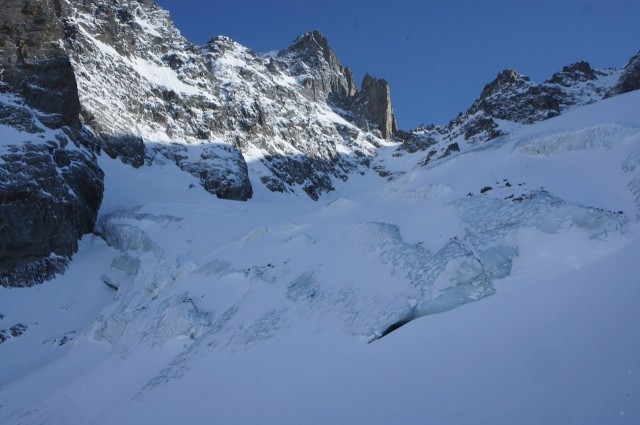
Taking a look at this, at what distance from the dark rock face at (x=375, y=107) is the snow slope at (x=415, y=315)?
134m

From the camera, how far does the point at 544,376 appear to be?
5.52 metres

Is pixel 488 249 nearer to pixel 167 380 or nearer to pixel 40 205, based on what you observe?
pixel 167 380

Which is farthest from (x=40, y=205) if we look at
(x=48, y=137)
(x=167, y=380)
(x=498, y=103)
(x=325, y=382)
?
(x=498, y=103)

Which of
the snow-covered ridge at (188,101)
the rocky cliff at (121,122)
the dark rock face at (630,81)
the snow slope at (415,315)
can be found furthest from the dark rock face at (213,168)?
the dark rock face at (630,81)

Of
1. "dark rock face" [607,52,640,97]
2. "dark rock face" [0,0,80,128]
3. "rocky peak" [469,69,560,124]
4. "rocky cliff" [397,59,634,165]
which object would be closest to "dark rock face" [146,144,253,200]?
"dark rock face" [0,0,80,128]

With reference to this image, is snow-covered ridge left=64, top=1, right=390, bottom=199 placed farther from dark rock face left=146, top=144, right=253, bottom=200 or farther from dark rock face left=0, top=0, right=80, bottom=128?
dark rock face left=0, top=0, right=80, bottom=128

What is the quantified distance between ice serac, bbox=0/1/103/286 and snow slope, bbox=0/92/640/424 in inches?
427

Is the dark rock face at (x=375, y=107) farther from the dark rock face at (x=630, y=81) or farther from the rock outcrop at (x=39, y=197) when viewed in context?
the rock outcrop at (x=39, y=197)

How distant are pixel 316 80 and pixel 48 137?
402 ft

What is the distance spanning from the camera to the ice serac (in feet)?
103

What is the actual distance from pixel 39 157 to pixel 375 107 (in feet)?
429

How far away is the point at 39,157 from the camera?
34750 mm

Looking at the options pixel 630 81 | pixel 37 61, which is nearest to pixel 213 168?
pixel 37 61

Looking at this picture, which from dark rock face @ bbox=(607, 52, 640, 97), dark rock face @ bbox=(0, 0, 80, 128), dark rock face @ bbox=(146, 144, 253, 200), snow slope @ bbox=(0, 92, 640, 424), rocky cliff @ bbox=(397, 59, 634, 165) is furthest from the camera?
rocky cliff @ bbox=(397, 59, 634, 165)
